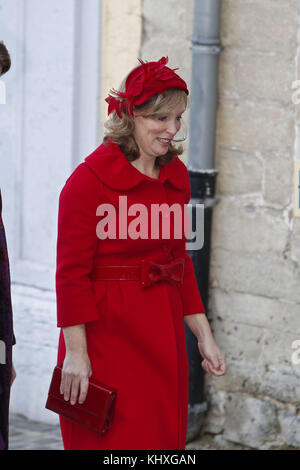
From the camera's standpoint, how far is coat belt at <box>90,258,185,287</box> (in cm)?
338

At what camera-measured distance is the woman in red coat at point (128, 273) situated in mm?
3295

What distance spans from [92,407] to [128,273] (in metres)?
0.46

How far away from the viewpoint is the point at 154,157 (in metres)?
3.50

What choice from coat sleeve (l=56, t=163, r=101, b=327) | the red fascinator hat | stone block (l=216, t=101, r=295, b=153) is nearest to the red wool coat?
coat sleeve (l=56, t=163, r=101, b=327)

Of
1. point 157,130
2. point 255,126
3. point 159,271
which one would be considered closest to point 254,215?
point 255,126

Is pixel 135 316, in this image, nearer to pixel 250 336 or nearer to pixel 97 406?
pixel 97 406

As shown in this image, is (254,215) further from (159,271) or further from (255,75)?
(159,271)

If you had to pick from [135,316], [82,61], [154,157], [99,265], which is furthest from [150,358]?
[82,61]

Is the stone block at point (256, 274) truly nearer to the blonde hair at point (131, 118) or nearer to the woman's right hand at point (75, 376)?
the blonde hair at point (131, 118)

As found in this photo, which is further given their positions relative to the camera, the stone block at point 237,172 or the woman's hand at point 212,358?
the stone block at point 237,172

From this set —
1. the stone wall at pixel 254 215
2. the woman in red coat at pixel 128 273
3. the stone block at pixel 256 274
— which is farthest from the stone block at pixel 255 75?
the woman in red coat at pixel 128 273

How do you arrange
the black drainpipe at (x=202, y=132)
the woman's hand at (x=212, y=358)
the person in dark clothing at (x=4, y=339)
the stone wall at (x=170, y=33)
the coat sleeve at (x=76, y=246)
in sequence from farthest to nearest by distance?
the stone wall at (x=170, y=33) → the black drainpipe at (x=202, y=132) → the woman's hand at (x=212, y=358) → the person in dark clothing at (x=4, y=339) → the coat sleeve at (x=76, y=246)

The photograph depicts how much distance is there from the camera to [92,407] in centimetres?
330

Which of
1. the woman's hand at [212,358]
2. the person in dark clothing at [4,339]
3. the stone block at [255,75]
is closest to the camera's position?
the person in dark clothing at [4,339]
